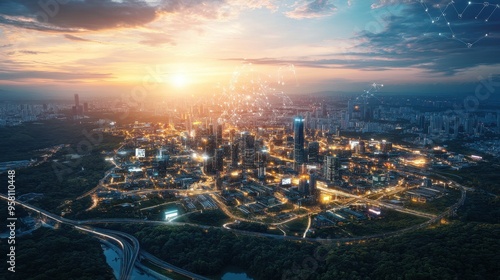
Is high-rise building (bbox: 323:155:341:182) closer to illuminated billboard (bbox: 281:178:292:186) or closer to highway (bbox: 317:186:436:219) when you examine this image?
highway (bbox: 317:186:436:219)

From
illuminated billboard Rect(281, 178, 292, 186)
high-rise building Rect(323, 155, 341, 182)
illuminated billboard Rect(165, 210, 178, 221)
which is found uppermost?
high-rise building Rect(323, 155, 341, 182)

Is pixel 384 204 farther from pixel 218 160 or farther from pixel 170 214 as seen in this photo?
pixel 218 160

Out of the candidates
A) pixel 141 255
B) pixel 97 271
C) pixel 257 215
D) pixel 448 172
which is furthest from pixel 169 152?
pixel 448 172

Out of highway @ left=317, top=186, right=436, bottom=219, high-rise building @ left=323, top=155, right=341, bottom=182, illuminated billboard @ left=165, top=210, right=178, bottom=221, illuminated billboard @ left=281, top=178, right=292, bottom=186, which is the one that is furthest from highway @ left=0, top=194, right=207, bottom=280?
high-rise building @ left=323, top=155, right=341, bottom=182

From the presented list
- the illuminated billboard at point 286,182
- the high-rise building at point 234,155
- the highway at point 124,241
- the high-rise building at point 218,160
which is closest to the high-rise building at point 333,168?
the illuminated billboard at point 286,182

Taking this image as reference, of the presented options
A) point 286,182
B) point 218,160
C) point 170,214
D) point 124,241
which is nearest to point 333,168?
point 286,182

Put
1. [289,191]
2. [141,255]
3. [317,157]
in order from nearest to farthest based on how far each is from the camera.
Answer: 1. [141,255]
2. [289,191]
3. [317,157]

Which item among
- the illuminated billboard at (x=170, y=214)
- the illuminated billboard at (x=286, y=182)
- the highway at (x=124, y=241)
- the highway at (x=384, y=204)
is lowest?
the highway at (x=124, y=241)

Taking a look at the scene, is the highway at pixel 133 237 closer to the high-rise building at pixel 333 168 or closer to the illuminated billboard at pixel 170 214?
the illuminated billboard at pixel 170 214

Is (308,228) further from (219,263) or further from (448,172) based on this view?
(448,172)

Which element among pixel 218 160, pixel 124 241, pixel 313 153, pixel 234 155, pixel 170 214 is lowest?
pixel 124 241

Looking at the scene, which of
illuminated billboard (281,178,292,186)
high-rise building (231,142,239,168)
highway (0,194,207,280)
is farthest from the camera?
high-rise building (231,142,239,168)
